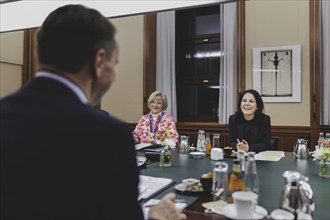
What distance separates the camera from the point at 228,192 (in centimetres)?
131

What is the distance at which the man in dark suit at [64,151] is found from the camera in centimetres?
71

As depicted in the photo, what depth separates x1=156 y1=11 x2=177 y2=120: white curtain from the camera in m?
5.04

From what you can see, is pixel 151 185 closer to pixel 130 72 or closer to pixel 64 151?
pixel 64 151

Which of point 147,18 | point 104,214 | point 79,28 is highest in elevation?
point 147,18

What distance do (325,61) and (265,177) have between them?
297 centimetres

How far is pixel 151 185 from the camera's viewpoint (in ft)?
5.32

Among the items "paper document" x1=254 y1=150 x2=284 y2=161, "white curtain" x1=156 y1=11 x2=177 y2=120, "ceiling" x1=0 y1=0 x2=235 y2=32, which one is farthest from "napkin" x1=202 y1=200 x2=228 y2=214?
"white curtain" x1=156 y1=11 x2=177 y2=120

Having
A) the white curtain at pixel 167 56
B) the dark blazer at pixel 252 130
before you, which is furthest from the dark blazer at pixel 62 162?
the white curtain at pixel 167 56

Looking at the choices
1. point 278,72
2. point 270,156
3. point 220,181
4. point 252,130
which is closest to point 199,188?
point 220,181

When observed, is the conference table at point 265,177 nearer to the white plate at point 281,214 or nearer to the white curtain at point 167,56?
the white plate at point 281,214

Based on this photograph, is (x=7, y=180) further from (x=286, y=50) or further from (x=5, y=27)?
(x=286, y=50)

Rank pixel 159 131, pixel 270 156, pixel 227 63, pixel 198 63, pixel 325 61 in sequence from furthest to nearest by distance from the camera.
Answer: pixel 198 63
pixel 227 63
pixel 325 61
pixel 159 131
pixel 270 156

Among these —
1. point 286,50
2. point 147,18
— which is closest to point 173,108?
point 147,18

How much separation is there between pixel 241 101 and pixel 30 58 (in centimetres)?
403
